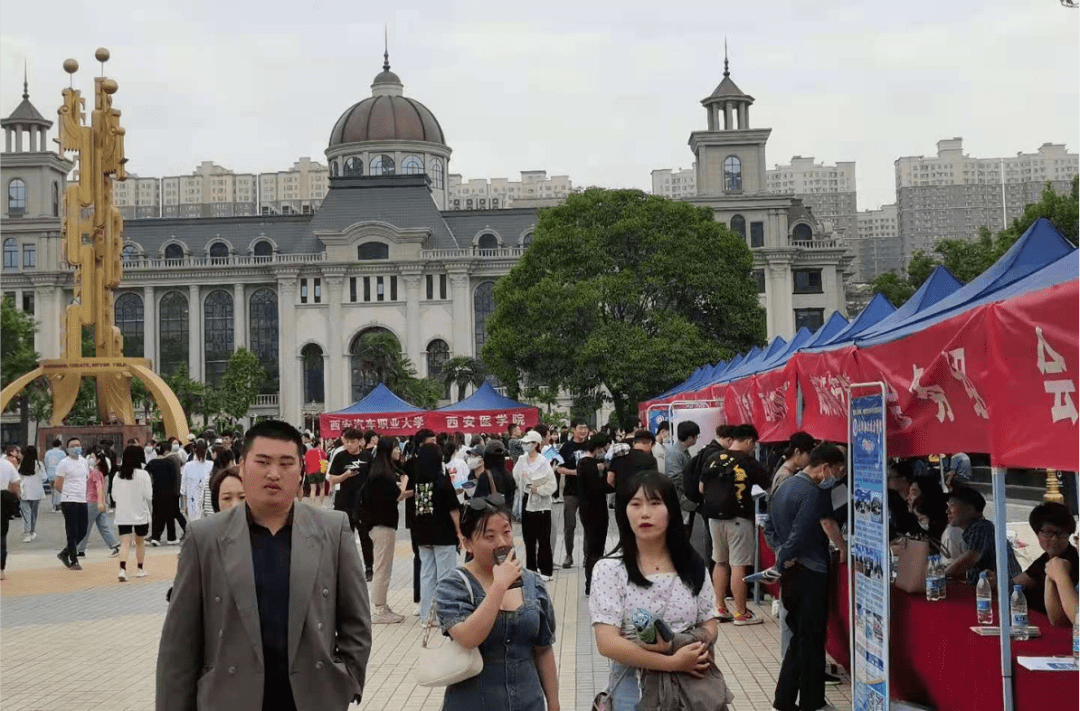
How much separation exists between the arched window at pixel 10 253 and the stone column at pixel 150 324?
853cm

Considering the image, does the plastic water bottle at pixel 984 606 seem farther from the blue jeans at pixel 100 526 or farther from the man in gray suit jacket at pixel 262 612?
the blue jeans at pixel 100 526

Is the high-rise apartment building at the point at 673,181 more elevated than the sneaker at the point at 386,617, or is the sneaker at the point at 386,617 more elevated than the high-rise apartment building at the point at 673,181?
the high-rise apartment building at the point at 673,181

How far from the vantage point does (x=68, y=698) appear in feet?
31.9

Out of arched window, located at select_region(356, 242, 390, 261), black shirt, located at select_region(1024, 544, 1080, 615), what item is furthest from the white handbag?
arched window, located at select_region(356, 242, 390, 261)

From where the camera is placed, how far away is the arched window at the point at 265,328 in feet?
315

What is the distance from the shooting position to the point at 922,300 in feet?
32.7

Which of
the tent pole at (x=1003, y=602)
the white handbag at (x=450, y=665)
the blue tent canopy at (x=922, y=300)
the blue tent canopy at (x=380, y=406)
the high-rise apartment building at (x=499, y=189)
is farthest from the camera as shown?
the high-rise apartment building at (x=499, y=189)

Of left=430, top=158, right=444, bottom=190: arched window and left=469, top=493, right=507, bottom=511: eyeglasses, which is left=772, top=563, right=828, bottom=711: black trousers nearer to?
left=469, top=493, right=507, bottom=511: eyeglasses

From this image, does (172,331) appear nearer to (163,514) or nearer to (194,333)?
(194,333)

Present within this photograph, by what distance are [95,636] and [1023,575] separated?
831cm

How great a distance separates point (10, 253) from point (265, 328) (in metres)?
17.5

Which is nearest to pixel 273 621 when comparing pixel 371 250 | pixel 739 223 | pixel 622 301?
pixel 622 301

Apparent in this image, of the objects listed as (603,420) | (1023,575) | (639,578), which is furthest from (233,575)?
(603,420)

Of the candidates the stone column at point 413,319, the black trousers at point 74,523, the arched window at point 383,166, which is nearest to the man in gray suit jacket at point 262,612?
the black trousers at point 74,523
